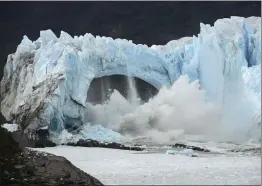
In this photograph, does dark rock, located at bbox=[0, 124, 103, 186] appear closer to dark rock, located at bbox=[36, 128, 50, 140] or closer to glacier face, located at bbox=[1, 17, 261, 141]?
dark rock, located at bbox=[36, 128, 50, 140]

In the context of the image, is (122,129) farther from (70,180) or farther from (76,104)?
(70,180)

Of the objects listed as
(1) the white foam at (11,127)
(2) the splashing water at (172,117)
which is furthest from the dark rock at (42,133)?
(2) the splashing water at (172,117)

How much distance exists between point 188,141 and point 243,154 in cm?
374

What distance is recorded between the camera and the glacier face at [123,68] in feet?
55.5

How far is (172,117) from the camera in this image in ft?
59.5

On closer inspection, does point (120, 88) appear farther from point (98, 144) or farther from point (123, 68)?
point (98, 144)

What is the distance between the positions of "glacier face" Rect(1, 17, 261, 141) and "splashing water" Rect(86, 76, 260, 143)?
27.2 inches

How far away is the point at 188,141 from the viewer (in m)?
16.2

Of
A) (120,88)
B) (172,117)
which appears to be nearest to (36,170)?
(172,117)

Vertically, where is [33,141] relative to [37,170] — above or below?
above

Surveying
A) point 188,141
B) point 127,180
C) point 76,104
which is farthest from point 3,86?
point 127,180

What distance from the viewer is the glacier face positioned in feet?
55.5

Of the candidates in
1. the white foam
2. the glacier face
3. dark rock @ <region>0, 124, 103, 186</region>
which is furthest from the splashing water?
dark rock @ <region>0, 124, 103, 186</region>

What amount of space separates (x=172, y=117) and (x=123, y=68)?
3.96m
